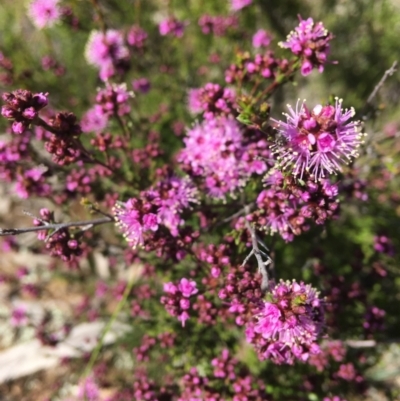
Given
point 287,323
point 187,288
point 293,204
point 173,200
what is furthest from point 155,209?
point 287,323

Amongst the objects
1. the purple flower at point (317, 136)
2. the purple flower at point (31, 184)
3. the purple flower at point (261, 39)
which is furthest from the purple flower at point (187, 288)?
the purple flower at point (261, 39)

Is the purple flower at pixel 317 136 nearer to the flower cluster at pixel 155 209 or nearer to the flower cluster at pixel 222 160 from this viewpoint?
the flower cluster at pixel 222 160

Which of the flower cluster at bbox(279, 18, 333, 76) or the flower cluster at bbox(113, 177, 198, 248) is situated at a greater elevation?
the flower cluster at bbox(279, 18, 333, 76)

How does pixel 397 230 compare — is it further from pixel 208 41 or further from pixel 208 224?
pixel 208 41

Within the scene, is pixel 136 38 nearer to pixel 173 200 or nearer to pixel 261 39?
pixel 261 39

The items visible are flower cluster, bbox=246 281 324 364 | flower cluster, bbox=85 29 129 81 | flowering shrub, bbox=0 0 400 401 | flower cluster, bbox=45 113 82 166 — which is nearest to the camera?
flower cluster, bbox=246 281 324 364

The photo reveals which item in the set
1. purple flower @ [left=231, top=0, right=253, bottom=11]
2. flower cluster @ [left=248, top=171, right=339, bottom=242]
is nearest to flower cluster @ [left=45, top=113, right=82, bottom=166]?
flower cluster @ [left=248, top=171, right=339, bottom=242]

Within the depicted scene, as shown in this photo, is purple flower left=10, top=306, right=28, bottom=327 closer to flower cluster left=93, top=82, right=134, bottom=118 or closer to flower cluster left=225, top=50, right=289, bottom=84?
flower cluster left=93, top=82, right=134, bottom=118

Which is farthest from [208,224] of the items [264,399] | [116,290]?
[116,290]
